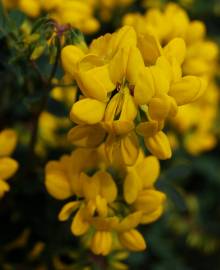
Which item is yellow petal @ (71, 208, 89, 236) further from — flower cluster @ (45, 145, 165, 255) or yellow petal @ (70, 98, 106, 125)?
yellow petal @ (70, 98, 106, 125)

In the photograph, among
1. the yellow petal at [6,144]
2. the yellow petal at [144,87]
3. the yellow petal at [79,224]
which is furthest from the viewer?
the yellow petal at [6,144]

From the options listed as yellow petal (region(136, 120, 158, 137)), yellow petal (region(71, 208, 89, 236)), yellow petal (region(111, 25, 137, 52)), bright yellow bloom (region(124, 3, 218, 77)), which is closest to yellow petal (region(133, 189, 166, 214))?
yellow petal (region(71, 208, 89, 236))

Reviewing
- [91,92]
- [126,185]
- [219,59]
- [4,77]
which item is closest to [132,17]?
[4,77]

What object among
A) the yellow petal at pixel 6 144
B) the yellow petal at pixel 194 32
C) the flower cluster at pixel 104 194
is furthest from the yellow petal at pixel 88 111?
Answer: the yellow petal at pixel 194 32

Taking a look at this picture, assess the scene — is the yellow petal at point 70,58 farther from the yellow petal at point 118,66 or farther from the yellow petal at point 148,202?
the yellow petal at point 148,202

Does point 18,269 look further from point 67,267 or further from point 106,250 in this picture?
point 106,250
